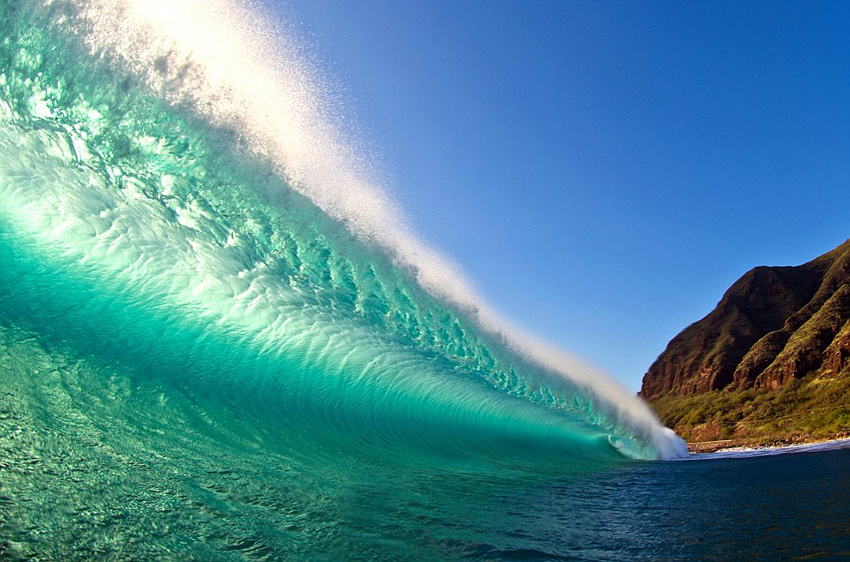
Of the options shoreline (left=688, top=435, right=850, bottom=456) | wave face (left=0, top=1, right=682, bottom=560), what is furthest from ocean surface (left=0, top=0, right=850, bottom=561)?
shoreline (left=688, top=435, right=850, bottom=456)

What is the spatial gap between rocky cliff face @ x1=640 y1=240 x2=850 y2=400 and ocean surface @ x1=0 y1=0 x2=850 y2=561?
55.8 metres

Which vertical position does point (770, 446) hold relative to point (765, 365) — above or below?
below

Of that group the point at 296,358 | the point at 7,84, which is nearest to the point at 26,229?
the point at 7,84

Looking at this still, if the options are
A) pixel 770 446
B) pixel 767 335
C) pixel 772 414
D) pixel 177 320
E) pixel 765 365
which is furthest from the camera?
pixel 767 335

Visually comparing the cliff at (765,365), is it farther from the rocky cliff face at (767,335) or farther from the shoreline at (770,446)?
the shoreline at (770,446)

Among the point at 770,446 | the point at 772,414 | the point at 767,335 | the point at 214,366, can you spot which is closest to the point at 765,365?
the point at 767,335

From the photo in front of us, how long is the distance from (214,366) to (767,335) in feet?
257

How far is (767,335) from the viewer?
64.2m

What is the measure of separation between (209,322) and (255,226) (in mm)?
1591

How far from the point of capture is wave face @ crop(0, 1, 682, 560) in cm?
352

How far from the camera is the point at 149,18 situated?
5.98 metres

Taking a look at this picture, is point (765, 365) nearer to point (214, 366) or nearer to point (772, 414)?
point (772, 414)

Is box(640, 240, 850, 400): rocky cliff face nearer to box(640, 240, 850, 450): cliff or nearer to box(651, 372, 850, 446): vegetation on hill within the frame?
box(640, 240, 850, 450): cliff

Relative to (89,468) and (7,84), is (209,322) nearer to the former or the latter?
(89,468)
